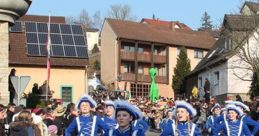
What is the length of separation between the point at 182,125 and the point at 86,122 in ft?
9.03

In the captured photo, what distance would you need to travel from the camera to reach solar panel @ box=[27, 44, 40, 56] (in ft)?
130

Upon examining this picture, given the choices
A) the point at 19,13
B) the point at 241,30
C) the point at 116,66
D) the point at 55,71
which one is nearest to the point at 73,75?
the point at 55,71

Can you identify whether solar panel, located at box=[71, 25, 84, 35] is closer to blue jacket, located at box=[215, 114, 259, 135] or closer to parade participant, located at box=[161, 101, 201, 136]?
blue jacket, located at box=[215, 114, 259, 135]

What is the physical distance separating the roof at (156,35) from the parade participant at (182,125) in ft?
200

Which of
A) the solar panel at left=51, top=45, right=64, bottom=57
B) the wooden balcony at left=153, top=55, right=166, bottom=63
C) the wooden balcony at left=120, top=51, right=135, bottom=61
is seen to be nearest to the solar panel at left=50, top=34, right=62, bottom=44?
the solar panel at left=51, top=45, right=64, bottom=57

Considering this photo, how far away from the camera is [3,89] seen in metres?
23.9

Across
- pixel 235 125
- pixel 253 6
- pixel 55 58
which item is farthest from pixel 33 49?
pixel 235 125

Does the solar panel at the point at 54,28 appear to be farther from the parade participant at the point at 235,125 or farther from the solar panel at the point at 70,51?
the parade participant at the point at 235,125

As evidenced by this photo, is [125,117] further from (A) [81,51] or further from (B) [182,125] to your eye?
(A) [81,51]

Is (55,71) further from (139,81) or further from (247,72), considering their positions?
(139,81)

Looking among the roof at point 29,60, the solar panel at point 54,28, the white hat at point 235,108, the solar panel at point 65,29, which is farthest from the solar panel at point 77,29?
the white hat at point 235,108

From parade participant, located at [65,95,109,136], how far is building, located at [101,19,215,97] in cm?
5661

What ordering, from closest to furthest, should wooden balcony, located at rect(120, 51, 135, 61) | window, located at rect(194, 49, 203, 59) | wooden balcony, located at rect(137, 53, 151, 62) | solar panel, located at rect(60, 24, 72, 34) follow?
solar panel, located at rect(60, 24, 72, 34)
wooden balcony, located at rect(120, 51, 135, 61)
wooden balcony, located at rect(137, 53, 151, 62)
window, located at rect(194, 49, 203, 59)

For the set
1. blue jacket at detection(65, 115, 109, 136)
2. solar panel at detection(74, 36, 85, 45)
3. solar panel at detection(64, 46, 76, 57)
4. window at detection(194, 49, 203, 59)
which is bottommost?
blue jacket at detection(65, 115, 109, 136)
